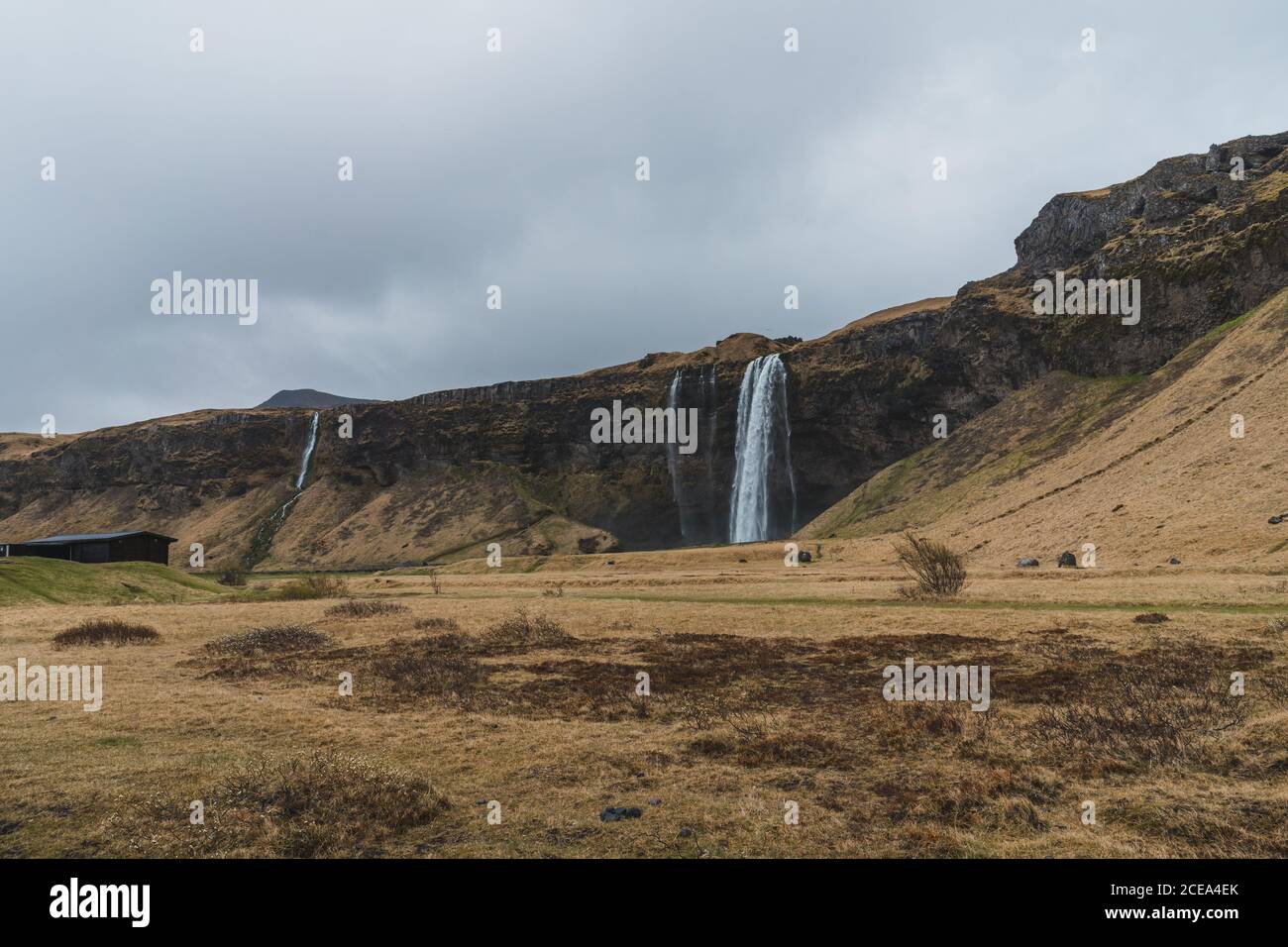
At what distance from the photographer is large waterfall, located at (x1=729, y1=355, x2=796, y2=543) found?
398ft

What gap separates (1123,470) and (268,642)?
74878 millimetres

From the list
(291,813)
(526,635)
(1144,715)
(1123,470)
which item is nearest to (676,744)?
(291,813)

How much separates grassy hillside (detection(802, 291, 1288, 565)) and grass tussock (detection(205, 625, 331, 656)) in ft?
162

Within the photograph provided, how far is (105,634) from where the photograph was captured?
1176 inches

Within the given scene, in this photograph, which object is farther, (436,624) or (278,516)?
(278,516)

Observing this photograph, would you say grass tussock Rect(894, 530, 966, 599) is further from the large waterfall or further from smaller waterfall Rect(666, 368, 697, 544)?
smaller waterfall Rect(666, 368, 697, 544)

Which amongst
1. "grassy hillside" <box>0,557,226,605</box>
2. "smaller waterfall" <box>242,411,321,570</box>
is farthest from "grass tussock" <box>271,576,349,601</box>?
"smaller waterfall" <box>242,411,321,570</box>

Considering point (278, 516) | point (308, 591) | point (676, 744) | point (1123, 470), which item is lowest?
point (308, 591)

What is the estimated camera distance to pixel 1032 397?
107188mm

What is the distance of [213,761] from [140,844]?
4.02m

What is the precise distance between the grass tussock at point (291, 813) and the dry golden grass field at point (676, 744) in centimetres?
5

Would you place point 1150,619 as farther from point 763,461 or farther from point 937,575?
point 763,461

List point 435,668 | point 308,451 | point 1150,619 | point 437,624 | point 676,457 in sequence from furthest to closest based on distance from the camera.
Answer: point 308,451 < point 676,457 < point 437,624 < point 1150,619 < point 435,668

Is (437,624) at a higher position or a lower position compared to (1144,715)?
lower
